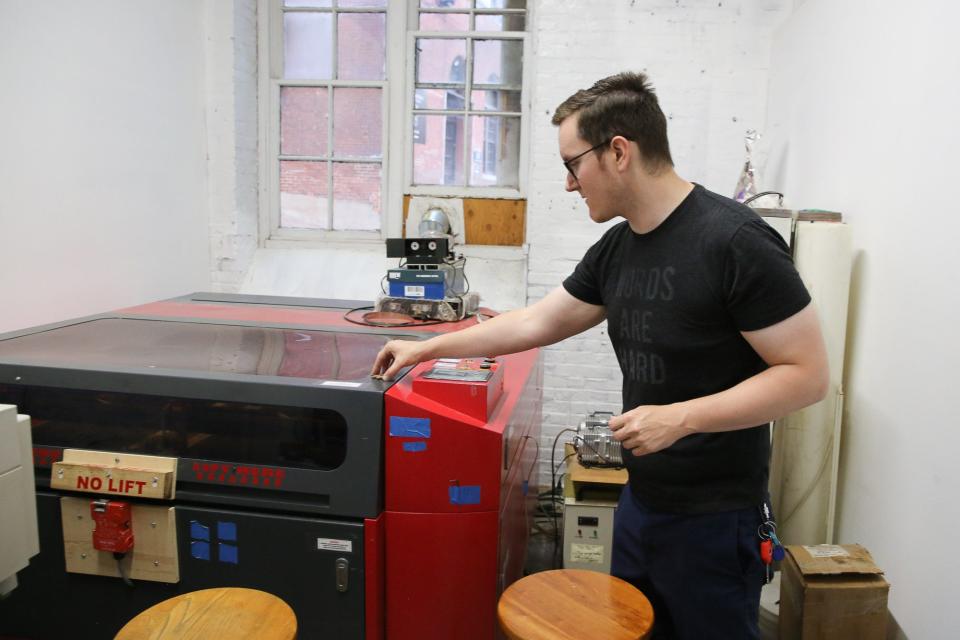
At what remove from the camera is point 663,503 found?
1.26 metres

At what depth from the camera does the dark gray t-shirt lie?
111 centimetres

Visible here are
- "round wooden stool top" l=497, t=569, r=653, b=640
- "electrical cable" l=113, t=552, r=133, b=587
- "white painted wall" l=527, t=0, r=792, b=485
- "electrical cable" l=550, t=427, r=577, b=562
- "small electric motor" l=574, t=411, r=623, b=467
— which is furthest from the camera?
"white painted wall" l=527, t=0, r=792, b=485

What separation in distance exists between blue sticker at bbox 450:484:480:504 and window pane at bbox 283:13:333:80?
2.74m

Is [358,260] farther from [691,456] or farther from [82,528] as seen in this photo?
[691,456]

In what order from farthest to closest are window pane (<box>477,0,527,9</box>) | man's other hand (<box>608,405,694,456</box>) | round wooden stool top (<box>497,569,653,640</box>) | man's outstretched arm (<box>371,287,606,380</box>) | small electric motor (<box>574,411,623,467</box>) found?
1. window pane (<box>477,0,527,9</box>)
2. small electric motor (<box>574,411,623,467</box>)
3. man's outstretched arm (<box>371,287,606,380</box>)
4. round wooden stool top (<box>497,569,653,640</box>)
5. man's other hand (<box>608,405,694,456</box>)

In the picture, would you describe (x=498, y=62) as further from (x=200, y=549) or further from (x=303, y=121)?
(x=200, y=549)

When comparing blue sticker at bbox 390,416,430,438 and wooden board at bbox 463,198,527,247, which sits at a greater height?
wooden board at bbox 463,198,527,247

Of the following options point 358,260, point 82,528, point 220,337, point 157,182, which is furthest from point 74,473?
point 358,260

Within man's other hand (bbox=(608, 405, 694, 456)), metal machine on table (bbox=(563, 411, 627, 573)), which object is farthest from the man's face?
metal machine on table (bbox=(563, 411, 627, 573))

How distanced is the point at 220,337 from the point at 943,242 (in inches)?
69.8

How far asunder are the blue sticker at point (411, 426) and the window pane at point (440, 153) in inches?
90.5

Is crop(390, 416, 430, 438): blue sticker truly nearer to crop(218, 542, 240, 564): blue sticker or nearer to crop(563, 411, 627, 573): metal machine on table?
crop(218, 542, 240, 564): blue sticker

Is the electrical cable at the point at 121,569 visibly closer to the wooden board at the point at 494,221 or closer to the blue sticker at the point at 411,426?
the blue sticker at the point at 411,426

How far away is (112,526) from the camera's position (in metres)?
1.59
